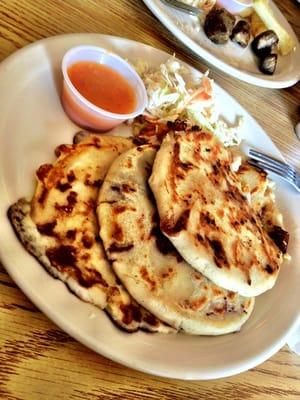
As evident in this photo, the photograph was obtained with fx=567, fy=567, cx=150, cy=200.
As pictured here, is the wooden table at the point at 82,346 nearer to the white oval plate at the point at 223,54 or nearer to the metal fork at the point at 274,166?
the white oval plate at the point at 223,54

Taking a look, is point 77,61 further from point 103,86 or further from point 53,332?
point 53,332

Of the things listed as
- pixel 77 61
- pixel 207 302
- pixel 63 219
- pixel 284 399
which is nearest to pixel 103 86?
pixel 77 61

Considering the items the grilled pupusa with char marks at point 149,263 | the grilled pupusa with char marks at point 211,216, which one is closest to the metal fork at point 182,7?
the grilled pupusa with char marks at point 211,216

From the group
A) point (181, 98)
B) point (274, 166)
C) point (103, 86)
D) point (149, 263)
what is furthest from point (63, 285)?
point (274, 166)

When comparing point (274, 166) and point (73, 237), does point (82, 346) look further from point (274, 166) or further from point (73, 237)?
point (274, 166)

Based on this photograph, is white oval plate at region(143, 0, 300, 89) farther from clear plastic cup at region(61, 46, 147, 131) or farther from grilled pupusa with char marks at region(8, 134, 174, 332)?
grilled pupusa with char marks at region(8, 134, 174, 332)

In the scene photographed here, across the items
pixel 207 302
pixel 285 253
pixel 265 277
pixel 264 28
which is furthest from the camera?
pixel 264 28
